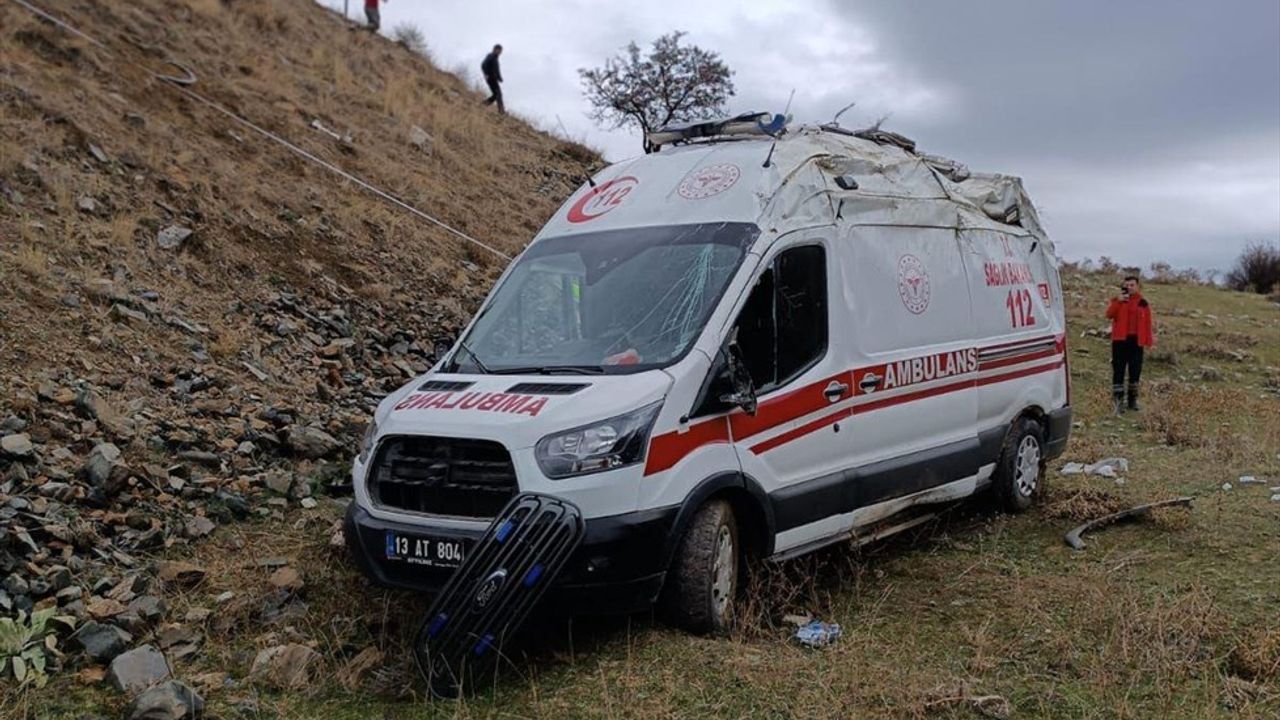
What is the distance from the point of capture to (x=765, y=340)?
18.1 feet

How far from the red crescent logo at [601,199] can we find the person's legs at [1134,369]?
9.24 meters

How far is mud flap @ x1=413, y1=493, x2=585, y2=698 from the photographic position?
4.43 m

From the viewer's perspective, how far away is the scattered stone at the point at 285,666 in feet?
15.7

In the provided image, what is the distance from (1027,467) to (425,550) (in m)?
4.87

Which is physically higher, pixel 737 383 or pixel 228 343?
pixel 228 343

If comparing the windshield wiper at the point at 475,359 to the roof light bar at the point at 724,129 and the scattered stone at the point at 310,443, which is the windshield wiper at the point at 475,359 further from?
the scattered stone at the point at 310,443

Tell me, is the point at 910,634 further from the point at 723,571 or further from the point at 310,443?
the point at 310,443

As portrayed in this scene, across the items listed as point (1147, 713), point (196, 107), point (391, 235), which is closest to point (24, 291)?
point (391, 235)

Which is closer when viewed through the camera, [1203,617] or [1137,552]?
[1203,617]

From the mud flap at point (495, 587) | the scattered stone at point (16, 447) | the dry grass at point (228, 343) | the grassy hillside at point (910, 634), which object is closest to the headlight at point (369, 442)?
the grassy hillside at point (910, 634)

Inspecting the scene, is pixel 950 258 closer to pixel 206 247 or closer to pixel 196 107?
pixel 206 247

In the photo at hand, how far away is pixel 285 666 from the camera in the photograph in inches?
191

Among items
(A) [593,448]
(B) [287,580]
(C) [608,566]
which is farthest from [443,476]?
(B) [287,580]

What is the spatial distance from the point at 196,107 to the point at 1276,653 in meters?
13.1
